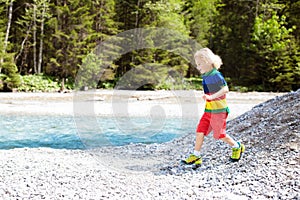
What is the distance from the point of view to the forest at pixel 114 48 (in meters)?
20.7

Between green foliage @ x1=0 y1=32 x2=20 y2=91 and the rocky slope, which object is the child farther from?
green foliage @ x1=0 y1=32 x2=20 y2=91

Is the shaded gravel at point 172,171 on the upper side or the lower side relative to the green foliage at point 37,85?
upper

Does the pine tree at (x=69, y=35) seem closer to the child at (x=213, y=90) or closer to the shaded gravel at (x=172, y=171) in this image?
the shaded gravel at (x=172, y=171)

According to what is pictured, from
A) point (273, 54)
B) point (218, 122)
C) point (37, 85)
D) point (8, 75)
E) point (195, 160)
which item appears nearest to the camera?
point (218, 122)

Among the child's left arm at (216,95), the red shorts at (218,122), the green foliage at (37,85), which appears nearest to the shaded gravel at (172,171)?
the red shorts at (218,122)

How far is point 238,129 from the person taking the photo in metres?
5.69

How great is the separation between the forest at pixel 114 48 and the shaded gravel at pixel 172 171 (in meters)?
14.6

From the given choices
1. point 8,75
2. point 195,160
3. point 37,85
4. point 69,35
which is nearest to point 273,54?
point 69,35

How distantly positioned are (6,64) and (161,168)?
1657cm

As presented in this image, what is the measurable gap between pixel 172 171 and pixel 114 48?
1683cm

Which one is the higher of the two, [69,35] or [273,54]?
[69,35]

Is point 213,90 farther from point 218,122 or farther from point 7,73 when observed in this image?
point 7,73

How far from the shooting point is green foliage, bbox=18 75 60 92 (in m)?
19.9

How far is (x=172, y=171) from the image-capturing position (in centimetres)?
417
